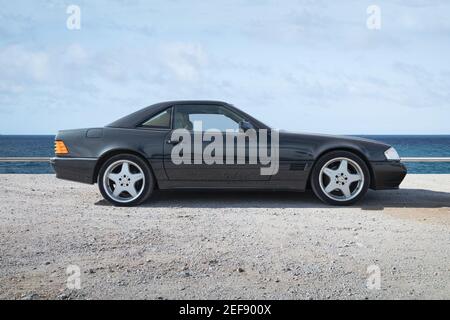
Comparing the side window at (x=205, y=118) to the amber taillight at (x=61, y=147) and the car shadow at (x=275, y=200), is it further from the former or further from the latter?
the amber taillight at (x=61, y=147)

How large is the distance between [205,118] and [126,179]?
1346 mm

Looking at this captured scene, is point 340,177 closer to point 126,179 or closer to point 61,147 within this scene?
point 126,179

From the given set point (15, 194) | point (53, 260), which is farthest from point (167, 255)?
point (15, 194)

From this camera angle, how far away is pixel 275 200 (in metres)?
6.92

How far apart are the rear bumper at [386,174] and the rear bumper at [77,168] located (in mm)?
3777

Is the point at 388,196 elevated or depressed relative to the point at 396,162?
depressed

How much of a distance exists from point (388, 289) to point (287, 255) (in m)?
0.97

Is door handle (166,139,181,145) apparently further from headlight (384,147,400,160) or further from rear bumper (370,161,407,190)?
headlight (384,147,400,160)

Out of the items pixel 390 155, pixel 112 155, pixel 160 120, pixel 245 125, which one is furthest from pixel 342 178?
pixel 112 155

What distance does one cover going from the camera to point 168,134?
6.47 metres

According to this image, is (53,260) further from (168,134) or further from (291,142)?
(291,142)

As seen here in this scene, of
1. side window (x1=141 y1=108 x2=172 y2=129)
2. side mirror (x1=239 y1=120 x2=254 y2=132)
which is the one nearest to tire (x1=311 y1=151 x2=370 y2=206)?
side mirror (x1=239 y1=120 x2=254 y2=132)

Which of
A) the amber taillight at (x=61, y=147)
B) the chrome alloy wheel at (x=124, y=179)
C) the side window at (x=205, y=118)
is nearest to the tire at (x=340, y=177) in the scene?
the side window at (x=205, y=118)

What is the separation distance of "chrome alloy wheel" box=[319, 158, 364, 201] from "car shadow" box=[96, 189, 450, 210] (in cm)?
20
